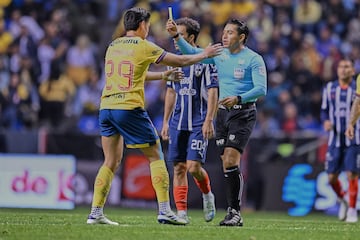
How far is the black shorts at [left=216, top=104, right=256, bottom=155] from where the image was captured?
13344 millimetres

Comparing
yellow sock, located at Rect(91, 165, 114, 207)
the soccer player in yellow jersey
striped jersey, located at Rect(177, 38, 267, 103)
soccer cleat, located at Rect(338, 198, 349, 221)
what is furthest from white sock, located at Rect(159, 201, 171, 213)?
soccer cleat, located at Rect(338, 198, 349, 221)

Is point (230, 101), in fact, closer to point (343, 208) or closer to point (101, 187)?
point (101, 187)

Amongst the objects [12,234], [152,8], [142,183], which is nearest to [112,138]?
[12,234]

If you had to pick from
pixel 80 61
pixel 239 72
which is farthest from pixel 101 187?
pixel 80 61

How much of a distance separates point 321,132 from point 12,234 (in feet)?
42.9

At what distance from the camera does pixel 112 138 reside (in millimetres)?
12734

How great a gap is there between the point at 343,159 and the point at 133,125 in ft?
19.3

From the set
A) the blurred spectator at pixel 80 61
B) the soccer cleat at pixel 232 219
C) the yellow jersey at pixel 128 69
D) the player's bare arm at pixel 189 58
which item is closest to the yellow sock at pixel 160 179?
the yellow jersey at pixel 128 69

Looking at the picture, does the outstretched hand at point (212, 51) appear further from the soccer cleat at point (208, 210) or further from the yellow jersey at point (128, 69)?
the soccer cleat at point (208, 210)

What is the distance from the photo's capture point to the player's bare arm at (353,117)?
16188 millimetres

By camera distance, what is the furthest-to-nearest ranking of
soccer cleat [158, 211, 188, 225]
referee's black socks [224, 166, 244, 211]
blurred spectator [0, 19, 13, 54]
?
blurred spectator [0, 19, 13, 54] < referee's black socks [224, 166, 244, 211] < soccer cleat [158, 211, 188, 225]

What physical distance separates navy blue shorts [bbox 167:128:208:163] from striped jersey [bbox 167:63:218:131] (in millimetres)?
88

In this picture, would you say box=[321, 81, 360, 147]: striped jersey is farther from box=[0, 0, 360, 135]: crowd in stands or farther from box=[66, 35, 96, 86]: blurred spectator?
box=[66, 35, 96, 86]: blurred spectator

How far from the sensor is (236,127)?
13.4 meters
